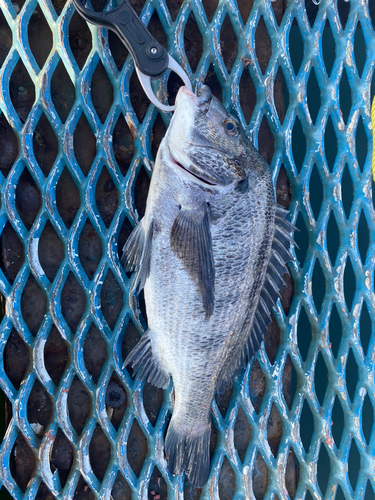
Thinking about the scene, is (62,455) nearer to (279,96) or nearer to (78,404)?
(78,404)

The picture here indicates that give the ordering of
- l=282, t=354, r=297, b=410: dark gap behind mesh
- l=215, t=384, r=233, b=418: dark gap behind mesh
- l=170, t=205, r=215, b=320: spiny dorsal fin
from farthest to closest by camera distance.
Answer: l=282, t=354, r=297, b=410: dark gap behind mesh → l=215, t=384, r=233, b=418: dark gap behind mesh → l=170, t=205, r=215, b=320: spiny dorsal fin

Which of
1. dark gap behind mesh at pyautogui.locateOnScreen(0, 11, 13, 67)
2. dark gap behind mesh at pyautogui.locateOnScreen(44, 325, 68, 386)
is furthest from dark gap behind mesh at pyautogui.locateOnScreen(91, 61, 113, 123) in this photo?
dark gap behind mesh at pyautogui.locateOnScreen(44, 325, 68, 386)

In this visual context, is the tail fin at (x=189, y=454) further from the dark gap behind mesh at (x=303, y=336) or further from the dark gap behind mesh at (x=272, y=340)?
the dark gap behind mesh at (x=303, y=336)

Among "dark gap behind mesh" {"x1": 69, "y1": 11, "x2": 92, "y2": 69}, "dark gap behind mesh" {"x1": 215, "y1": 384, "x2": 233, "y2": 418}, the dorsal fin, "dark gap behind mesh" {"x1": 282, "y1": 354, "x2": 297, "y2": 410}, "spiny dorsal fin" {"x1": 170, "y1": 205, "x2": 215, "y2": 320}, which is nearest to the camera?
"spiny dorsal fin" {"x1": 170, "y1": 205, "x2": 215, "y2": 320}

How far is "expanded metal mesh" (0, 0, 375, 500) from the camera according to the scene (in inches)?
56.2

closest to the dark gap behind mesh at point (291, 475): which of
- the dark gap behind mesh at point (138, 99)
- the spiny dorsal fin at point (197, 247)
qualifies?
the spiny dorsal fin at point (197, 247)

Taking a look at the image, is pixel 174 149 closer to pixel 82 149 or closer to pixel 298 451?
pixel 82 149

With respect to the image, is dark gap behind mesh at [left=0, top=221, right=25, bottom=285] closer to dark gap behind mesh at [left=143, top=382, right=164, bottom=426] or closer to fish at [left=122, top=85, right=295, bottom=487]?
fish at [left=122, top=85, right=295, bottom=487]

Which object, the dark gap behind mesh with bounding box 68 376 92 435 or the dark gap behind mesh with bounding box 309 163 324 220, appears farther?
the dark gap behind mesh with bounding box 309 163 324 220

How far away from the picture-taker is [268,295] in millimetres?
1393

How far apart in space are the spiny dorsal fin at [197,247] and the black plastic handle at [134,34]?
1.77 feet

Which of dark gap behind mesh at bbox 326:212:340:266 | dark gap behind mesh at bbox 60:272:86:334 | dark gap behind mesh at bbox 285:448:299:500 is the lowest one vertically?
dark gap behind mesh at bbox 285:448:299:500

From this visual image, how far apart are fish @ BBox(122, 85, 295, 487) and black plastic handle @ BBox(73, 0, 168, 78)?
0.15 m

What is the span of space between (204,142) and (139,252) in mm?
469
